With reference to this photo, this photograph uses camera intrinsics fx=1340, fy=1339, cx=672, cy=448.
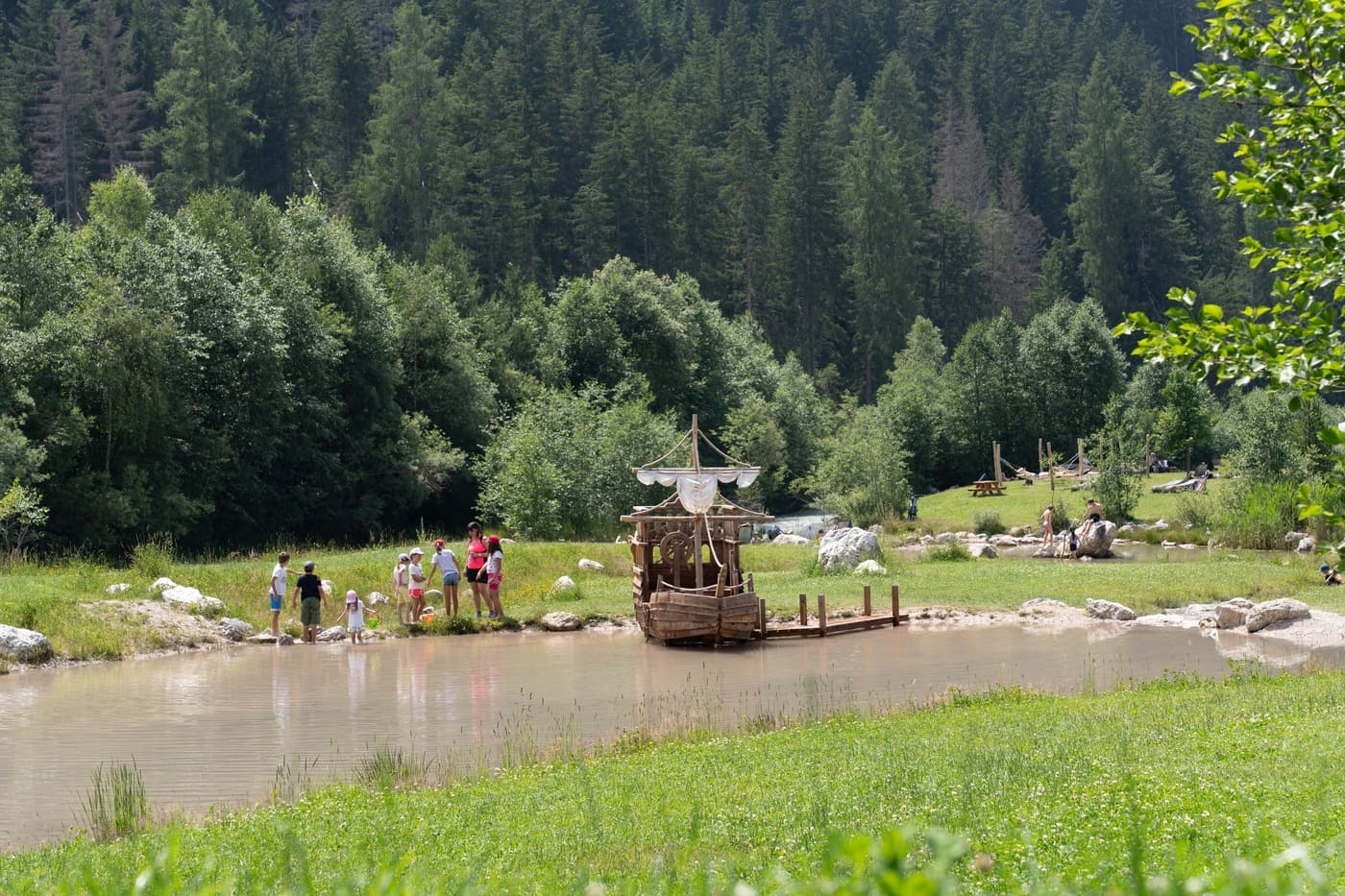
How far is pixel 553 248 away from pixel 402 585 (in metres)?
73.0

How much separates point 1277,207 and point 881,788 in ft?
17.4

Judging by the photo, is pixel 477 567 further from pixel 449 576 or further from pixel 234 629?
pixel 234 629

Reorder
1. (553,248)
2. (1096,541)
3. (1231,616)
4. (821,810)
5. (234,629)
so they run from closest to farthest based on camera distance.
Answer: (821,810) → (1231,616) → (234,629) → (1096,541) → (553,248)

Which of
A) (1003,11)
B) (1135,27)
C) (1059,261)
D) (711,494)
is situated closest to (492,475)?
(711,494)

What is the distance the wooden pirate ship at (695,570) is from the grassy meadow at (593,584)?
1632 mm

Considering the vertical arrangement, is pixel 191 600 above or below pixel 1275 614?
above

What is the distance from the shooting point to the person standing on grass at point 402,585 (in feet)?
92.8

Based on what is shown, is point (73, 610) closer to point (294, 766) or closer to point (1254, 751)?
point (294, 766)

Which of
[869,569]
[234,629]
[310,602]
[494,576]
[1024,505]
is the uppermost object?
[1024,505]

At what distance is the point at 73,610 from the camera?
84.9 ft

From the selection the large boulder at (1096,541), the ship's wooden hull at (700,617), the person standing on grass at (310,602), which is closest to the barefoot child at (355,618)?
the person standing on grass at (310,602)

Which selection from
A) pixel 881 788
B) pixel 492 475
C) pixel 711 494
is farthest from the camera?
pixel 492 475

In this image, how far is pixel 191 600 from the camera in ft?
91.8

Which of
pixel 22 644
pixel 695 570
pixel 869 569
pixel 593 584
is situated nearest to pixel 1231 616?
pixel 869 569
